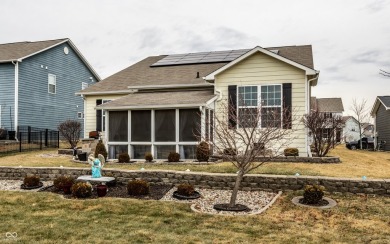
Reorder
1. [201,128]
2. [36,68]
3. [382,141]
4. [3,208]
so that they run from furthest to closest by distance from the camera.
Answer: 1. [382,141]
2. [36,68]
3. [201,128]
4. [3,208]

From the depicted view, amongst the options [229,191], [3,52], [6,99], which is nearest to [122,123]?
[229,191]

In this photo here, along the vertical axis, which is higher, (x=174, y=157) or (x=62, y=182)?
(x=174, y=157)

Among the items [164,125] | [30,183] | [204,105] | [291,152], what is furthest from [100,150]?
[291,152]

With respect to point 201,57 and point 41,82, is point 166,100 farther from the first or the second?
point 41,82

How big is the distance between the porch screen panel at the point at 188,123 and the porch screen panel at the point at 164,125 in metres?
0.41

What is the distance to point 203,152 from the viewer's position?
1448cm

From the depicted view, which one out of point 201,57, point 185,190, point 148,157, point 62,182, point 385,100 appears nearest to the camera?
point 185,190

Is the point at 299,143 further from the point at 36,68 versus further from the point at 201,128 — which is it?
the point at 36,68

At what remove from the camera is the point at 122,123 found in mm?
16703

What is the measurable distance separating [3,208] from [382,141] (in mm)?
33932

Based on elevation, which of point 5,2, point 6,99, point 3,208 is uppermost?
point 5,2

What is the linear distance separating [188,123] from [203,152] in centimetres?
187

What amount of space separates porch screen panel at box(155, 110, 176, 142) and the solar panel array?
793cm

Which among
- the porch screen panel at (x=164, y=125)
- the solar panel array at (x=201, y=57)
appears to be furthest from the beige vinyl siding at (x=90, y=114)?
the porch screen panel at (x=164, y=125)
